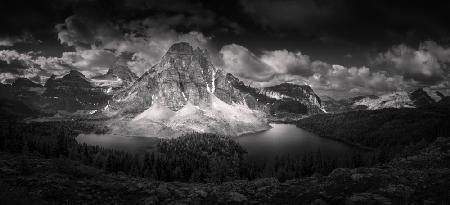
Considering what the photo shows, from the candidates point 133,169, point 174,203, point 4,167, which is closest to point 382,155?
point 133,169

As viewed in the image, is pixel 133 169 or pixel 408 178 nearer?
pixel 408 178

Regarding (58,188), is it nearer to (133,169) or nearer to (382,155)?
(133,169)

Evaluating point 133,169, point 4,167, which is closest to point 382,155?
point 133,169

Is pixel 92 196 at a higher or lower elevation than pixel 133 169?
higher

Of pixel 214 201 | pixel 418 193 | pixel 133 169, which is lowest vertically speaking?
pixel 133 169

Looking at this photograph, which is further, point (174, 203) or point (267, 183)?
point (267, 183)

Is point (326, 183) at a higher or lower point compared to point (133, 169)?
higher

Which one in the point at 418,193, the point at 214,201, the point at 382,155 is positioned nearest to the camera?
the point at 418,193

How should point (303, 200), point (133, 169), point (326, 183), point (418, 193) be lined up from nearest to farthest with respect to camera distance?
point (418, 193), point (303, 200), point (326, 183), point (133, 169)

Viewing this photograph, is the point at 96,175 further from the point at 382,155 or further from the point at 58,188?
the point at 382,155
